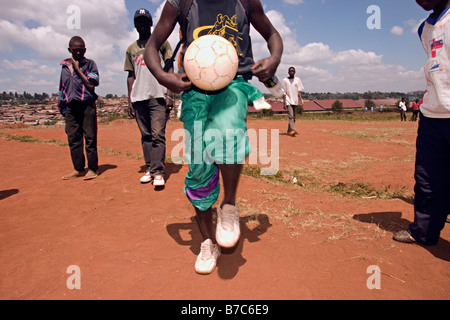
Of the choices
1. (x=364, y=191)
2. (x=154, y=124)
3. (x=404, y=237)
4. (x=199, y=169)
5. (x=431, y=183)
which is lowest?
(x=364, y=191)

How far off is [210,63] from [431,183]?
6.97ft

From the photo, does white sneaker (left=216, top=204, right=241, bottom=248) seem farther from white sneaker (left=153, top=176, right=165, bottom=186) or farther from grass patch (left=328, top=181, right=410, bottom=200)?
grass patch (left=328, top=181, right=410, bottom=200)

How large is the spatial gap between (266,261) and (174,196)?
1835 millimetres

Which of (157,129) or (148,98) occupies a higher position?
(148,98)

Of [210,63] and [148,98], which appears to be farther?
[148,98]

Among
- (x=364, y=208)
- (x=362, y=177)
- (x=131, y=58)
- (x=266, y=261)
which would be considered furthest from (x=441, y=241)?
(x=131, y=58)

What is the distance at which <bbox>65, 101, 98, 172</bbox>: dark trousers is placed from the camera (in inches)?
177

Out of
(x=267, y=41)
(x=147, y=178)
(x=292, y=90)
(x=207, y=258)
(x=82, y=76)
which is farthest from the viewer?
(x=292, y=90)

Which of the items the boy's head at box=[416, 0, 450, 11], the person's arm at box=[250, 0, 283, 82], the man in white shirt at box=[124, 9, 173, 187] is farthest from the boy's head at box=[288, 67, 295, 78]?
the person's arm at box=[250, 0, 283, 82]

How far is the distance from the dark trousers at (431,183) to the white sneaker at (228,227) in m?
1.65

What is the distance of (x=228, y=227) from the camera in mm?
1965

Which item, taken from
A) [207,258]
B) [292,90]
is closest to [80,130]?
[207,258]

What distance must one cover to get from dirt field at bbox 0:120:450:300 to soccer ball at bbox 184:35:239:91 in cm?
121

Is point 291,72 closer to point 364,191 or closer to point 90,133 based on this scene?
point 364,191
